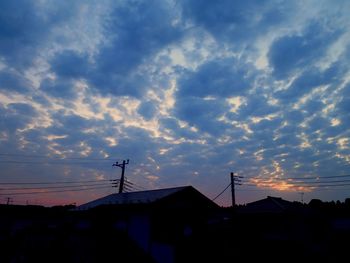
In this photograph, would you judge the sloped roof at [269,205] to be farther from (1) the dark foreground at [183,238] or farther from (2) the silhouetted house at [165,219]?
(2) the silhouetted house at [165,219]

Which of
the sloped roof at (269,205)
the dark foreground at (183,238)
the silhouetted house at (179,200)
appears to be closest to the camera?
the dark foreground at (183,238)

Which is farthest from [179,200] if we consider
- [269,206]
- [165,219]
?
[269,206]

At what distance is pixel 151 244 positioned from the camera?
54.5 feet

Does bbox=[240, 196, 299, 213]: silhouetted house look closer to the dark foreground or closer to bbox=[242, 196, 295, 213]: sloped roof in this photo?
bbox=[242, 196, 295, 213]: sloped roof

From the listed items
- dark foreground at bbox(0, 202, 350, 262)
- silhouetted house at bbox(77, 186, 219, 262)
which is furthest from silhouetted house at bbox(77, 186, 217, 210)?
dark foreground at bbox(0, 202, 350, 262)

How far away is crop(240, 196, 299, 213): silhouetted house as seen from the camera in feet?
76.4

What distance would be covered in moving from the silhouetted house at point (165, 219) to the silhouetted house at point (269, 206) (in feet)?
25.5

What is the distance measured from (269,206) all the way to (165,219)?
11871 mm

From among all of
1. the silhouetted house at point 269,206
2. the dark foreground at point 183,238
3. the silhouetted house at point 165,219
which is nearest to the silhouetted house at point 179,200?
the silhouetted house at point 165,219

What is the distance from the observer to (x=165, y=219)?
17.3 m

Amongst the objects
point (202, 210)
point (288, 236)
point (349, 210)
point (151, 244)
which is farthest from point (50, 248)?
point (349, 210)

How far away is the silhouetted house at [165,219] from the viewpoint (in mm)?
16406

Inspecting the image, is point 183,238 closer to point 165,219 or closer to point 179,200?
point 165,219

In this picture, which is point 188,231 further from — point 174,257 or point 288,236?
point 288,236
